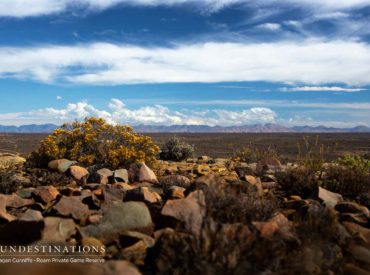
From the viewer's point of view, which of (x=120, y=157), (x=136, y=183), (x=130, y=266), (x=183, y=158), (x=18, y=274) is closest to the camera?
(x=18, y=274)

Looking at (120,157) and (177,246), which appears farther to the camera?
(120,157)

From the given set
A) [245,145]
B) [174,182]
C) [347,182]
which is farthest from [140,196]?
[245,145]

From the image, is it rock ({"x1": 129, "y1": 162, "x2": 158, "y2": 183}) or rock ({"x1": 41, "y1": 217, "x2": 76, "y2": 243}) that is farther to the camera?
rock ({"x1": 129, "y1": 162, "x2": 158, "y2": 183})

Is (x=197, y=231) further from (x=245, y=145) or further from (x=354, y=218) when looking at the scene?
(x=245, y=145)

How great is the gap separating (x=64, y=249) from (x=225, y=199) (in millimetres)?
2071

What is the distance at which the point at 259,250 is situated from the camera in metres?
4.34

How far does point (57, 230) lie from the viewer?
5.68 metres

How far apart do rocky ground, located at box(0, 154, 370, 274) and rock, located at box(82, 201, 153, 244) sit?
1 cm

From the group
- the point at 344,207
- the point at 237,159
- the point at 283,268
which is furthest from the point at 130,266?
the point at 237,159

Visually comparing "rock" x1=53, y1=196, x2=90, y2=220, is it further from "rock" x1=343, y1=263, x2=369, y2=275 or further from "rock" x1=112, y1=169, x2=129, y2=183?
"rock" x1=343, y1=263, x2=369, y2=275

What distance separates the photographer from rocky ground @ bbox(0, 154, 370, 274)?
167 inches

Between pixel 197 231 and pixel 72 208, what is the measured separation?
105 inches

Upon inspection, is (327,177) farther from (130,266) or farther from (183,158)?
(183,158)

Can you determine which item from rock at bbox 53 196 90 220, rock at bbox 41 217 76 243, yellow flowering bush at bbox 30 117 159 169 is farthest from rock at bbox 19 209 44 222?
yellow flowering bush at bbox 30 117 159 169
